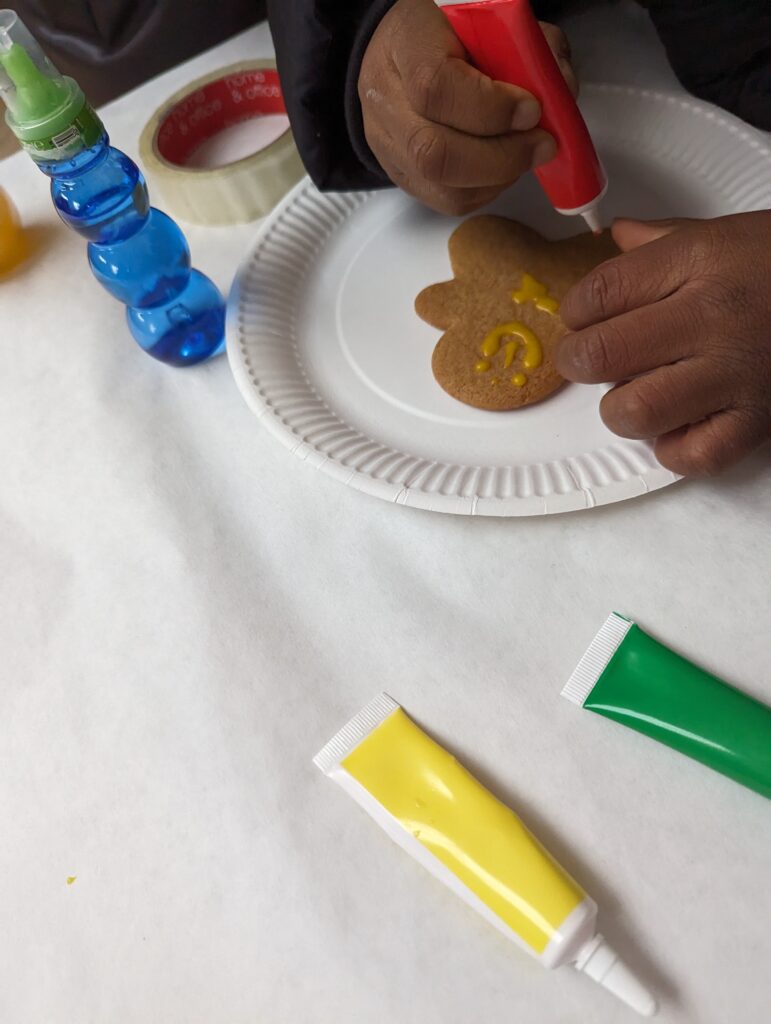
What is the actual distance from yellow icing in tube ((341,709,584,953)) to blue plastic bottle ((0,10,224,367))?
0.33m

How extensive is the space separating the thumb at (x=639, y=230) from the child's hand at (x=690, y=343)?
4 centimetres

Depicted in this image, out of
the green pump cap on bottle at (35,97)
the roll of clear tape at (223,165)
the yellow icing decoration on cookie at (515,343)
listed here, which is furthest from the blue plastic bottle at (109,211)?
the yellow icing decoration on cookie at (515,343)

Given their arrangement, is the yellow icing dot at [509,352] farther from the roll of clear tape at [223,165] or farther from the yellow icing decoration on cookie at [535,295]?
the roll of clear tape at [223,165]

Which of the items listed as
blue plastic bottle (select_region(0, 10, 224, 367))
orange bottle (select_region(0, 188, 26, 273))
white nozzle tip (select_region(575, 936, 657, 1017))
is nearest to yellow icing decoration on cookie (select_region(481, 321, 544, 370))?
blue plastic bottle (select_region(0, 10, 224, 367))

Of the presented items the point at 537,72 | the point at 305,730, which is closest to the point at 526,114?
the point at 537,72

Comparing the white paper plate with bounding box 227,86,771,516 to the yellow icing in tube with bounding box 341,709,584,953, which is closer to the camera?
the yellow icing in tube with bounding box 341,709,584,953

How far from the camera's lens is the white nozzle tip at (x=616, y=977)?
0.33 meters

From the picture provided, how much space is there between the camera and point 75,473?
0.57 metres

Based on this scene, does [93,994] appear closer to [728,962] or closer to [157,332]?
[728,962]

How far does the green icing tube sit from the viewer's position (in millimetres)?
367

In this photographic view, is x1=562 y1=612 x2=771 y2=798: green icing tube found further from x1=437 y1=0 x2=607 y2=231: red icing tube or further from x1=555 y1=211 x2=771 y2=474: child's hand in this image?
x1=437 y1=0 x2=607 y2=231: red icing tube

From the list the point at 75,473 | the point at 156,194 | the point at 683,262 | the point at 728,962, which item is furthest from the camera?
the point at 156,194

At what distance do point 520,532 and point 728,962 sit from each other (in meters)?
0.24

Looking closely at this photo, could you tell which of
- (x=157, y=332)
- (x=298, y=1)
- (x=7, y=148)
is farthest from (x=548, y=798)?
(x=7, y=148)
